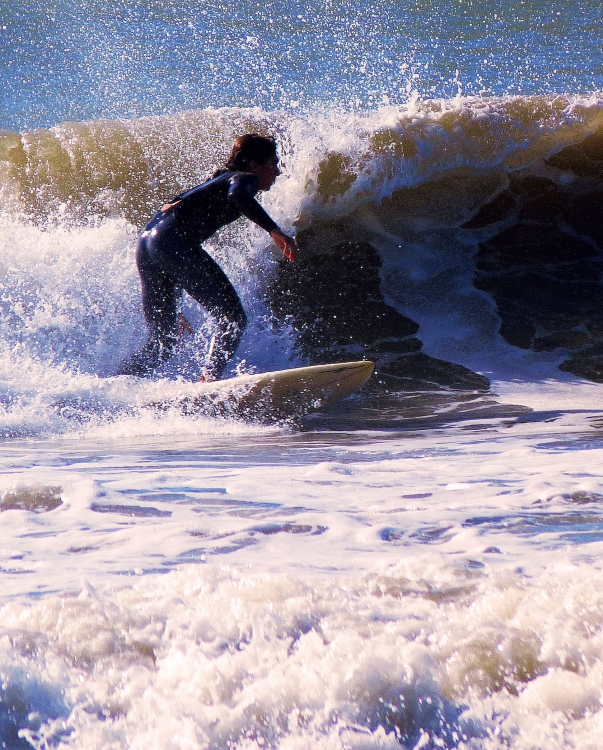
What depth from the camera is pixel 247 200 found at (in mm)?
4398

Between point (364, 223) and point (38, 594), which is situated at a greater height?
point (364, 223)

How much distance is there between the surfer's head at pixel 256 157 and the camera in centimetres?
457

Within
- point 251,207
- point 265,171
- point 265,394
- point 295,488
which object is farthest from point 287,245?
point 295,488

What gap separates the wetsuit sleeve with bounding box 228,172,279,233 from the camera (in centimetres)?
439

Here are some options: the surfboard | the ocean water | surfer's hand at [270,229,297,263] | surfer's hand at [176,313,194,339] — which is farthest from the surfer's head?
the ocean water

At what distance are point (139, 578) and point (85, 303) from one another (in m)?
4.54

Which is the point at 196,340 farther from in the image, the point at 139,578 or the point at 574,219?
the point at 574,219

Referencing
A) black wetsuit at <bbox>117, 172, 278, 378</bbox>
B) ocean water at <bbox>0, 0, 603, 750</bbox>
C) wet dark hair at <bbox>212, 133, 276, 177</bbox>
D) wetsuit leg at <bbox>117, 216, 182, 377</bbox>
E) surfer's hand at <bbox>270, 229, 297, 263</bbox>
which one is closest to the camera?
ocean water at <bbox>0, 0, 603, 750</bbox>

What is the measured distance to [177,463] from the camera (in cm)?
336

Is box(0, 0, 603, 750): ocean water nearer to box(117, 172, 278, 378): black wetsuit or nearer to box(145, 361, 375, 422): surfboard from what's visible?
box(145, 361, 375, 422): surfboard

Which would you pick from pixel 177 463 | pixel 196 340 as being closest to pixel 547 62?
pixel 196 340

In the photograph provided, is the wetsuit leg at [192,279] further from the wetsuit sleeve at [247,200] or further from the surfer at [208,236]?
the wetsuit sleeve at [247,200]

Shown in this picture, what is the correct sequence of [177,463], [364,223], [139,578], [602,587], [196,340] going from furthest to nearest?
[364,223]
[196,340]
[177,463]
[139,578]
[602,587]

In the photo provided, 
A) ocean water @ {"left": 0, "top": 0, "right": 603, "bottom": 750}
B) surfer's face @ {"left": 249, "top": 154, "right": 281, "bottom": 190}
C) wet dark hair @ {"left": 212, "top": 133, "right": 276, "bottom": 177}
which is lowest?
ocean water @ {"left": 0, "top": 0, "right": 603, "bottom": 750}
